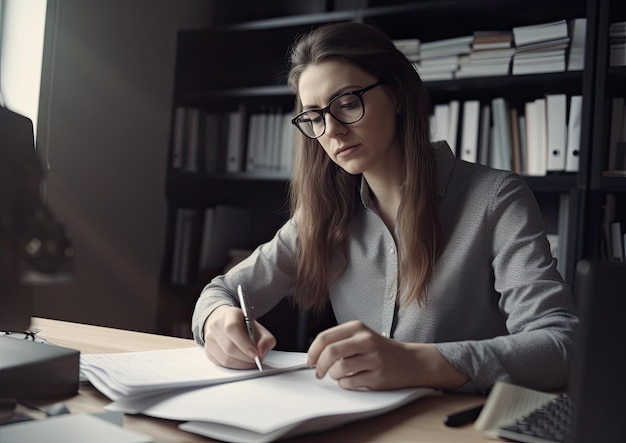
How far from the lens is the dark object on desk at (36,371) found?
2.60 feet

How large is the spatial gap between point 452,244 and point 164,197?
1.79 m

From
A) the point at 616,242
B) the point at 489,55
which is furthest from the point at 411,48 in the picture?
the point at 616,242

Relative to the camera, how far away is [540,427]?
72 centimetres

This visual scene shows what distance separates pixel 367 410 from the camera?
0.77 metres

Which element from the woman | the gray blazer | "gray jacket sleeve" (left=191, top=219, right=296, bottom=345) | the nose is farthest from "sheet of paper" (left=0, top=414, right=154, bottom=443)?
the nose

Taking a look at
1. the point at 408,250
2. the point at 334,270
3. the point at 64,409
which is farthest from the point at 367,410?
the point at 334,270

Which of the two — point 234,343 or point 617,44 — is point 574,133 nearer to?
point 617,44

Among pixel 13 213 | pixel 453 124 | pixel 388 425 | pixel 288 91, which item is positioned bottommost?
pixel 388 425

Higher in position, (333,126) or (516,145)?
(516,145)

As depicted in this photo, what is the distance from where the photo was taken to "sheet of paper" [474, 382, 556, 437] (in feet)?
2.47

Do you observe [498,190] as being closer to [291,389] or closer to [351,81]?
[351,81]

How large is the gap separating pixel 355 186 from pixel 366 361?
75 centimetres

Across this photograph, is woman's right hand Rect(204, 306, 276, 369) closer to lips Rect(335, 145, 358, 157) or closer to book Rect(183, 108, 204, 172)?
lips Rect(335, 145, 358, 157)

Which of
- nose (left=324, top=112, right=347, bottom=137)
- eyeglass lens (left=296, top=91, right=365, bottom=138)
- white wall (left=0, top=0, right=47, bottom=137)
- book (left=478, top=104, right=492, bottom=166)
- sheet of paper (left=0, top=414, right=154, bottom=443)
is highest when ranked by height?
white wall (left=0, top=0, right=47, bottom=137)
